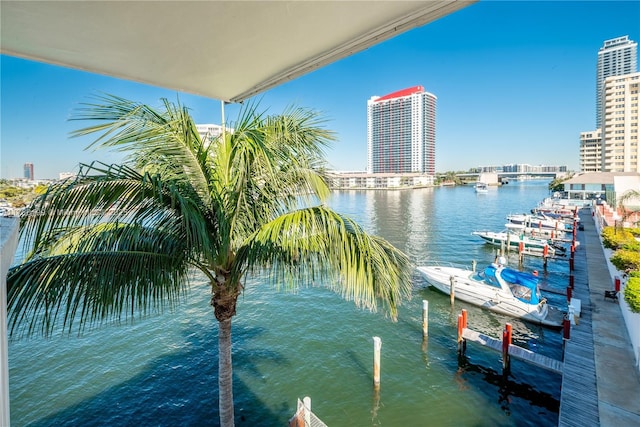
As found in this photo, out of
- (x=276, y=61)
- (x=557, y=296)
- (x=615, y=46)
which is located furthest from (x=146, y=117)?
(x=615, y=46)

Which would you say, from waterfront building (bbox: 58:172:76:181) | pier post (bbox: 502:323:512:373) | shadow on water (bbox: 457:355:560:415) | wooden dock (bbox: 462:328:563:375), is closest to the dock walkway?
wooden dock (bbox: 462:328:563:375)

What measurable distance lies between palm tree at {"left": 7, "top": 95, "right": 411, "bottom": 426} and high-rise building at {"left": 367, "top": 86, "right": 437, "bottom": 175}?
403 ft

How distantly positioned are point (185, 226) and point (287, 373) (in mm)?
7385

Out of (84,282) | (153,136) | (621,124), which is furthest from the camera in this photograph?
(621,124)

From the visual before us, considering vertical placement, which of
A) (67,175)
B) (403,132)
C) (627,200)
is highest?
(403,132)

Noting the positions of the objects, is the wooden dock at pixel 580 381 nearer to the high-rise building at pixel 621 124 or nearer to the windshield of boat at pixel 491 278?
the windshield of boat at pixel 491 278

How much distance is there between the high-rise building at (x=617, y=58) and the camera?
394ft

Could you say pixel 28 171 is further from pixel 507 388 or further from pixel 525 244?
pixel 525 244

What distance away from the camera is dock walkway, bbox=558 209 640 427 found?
5.77 metres

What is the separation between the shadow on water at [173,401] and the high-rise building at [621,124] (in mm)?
73928

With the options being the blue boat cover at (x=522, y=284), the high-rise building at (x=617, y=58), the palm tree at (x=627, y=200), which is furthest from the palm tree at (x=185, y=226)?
the high-rise building at (x=617, y=58)

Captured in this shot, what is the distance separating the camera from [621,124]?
5619 centimetres

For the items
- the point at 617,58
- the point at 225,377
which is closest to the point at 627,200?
the point at 225,377

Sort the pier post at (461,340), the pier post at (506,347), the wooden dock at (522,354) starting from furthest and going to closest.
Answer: the pier post at (461,340)
the pier post at (506,347)
the wooden dock at (522,354)
